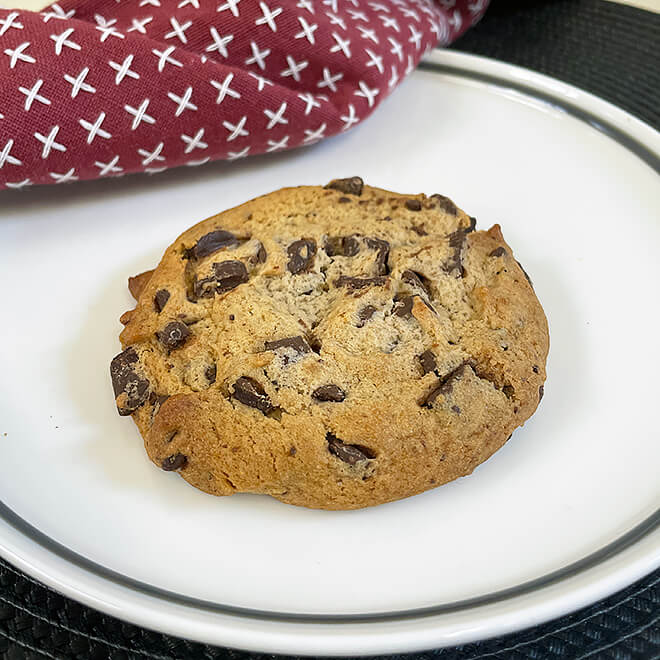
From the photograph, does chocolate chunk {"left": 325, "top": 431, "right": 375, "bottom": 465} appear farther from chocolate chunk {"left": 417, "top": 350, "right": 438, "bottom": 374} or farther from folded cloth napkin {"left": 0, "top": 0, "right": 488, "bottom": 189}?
folded cloth napkin {"left": 0, "top": 0, "right": 488, "bottom": 189}

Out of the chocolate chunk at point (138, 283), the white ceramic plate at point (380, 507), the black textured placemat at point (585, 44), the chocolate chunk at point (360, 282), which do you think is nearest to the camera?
the white ceramic plate at point (380, 507)

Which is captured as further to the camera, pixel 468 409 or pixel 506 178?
pixel 506 178

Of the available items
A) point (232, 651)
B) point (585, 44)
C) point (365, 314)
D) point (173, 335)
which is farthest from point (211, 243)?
point (585, 44)

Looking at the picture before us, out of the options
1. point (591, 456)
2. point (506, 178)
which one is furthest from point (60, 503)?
point (506, 178)

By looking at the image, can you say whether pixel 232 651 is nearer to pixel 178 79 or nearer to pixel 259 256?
pixel 259 256

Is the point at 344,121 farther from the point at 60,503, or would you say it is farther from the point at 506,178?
the point at 60,503

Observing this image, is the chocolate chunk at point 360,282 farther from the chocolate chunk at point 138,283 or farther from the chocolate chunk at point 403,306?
the chocolate chunk at point 138,283

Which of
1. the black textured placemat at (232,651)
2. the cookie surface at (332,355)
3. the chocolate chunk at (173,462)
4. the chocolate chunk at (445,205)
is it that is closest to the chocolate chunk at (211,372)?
the cookie surface at (332,355)

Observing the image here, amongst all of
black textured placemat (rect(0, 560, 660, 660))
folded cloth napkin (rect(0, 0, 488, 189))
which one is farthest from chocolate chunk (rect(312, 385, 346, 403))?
folded cloth napkin (rect(0, 0, 488, 189))
